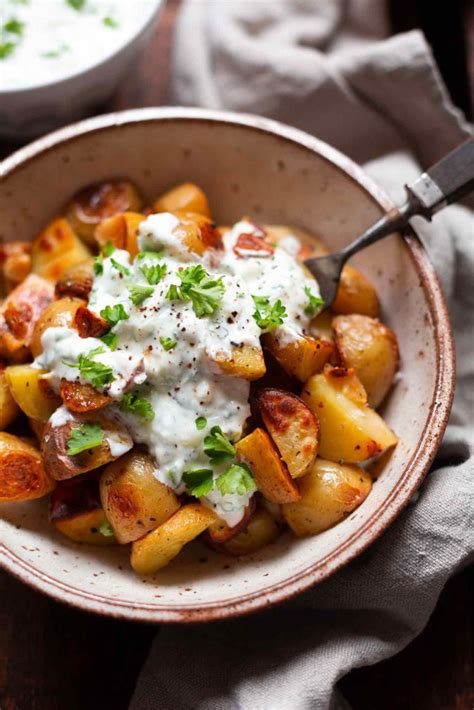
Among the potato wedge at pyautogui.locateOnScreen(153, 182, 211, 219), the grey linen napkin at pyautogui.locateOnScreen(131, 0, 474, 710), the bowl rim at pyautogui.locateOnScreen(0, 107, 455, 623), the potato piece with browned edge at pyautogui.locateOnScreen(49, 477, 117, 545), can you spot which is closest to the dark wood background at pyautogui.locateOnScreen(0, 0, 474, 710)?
the grey linen napkin at pyautogui.locateOnScreen(131, 0, 474, 710)

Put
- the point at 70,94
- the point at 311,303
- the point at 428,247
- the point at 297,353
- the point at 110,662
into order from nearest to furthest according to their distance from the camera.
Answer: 1. the point at 297,353
2. the point at 311,303
3. the point at 110,662
4. the point at 428,247
5. the point at 70,94

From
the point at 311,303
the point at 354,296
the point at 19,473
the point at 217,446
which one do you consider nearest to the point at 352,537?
the point at 217,446

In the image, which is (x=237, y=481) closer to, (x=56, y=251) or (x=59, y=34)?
(x=56, y=251)

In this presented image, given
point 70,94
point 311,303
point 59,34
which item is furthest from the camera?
point 59,34

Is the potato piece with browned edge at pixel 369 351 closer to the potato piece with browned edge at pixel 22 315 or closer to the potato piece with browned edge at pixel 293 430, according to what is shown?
the potato piece with browned edge at pixel 293 430

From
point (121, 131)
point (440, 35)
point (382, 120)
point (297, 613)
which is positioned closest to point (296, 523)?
point (297, 613)

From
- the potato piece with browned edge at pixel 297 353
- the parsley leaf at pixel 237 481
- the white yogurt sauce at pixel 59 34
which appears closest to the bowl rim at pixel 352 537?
the parsley leaf at pixel 237 481

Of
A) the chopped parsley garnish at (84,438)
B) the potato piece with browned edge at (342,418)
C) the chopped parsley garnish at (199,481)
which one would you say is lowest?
the potato piece with browned edge at (342,418)
